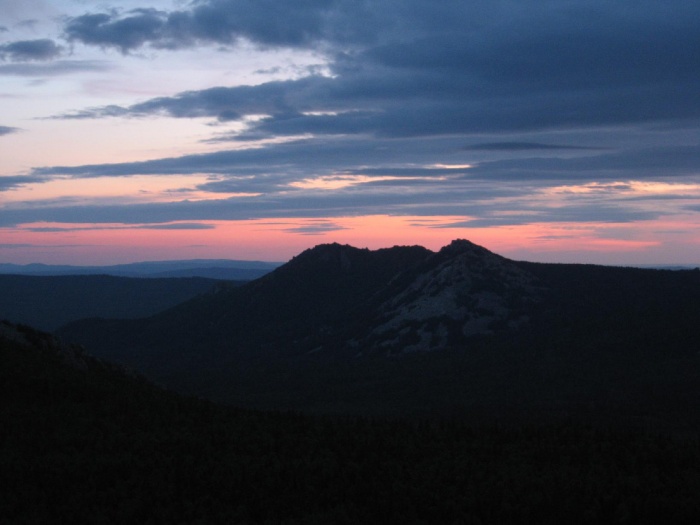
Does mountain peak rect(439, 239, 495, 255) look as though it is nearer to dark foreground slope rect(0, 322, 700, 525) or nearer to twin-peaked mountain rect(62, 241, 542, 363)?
twin-peaked mountain rect(62, 241, 542, 363)

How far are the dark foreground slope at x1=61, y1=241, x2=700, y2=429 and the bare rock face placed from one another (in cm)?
22

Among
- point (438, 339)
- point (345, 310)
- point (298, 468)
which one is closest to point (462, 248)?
point (345, 310)

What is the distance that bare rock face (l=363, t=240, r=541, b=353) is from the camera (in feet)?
292

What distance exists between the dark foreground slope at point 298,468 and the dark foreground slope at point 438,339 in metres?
22.4

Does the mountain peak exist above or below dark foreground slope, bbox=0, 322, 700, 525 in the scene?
above

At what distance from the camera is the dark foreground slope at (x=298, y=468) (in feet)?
64.6

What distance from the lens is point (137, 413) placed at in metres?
30.4

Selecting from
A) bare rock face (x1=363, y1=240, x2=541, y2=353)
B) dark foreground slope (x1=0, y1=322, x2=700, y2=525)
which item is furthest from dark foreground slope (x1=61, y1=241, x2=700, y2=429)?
dark foreground slope (x1=0, y1=322, x2=700, y2=525)

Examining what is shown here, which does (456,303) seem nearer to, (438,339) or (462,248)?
(438,339)

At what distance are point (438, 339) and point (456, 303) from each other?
24.3ft

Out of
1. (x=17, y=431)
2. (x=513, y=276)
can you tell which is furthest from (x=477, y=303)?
(x=17, y=431)

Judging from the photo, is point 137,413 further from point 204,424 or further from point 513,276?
point 513,276

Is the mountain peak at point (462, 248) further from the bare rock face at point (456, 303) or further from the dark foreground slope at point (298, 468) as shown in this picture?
the dark foreground slope at point (298, 468)

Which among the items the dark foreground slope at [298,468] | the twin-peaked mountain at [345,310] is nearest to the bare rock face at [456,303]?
the twin-peaked mountain at [345,310]
